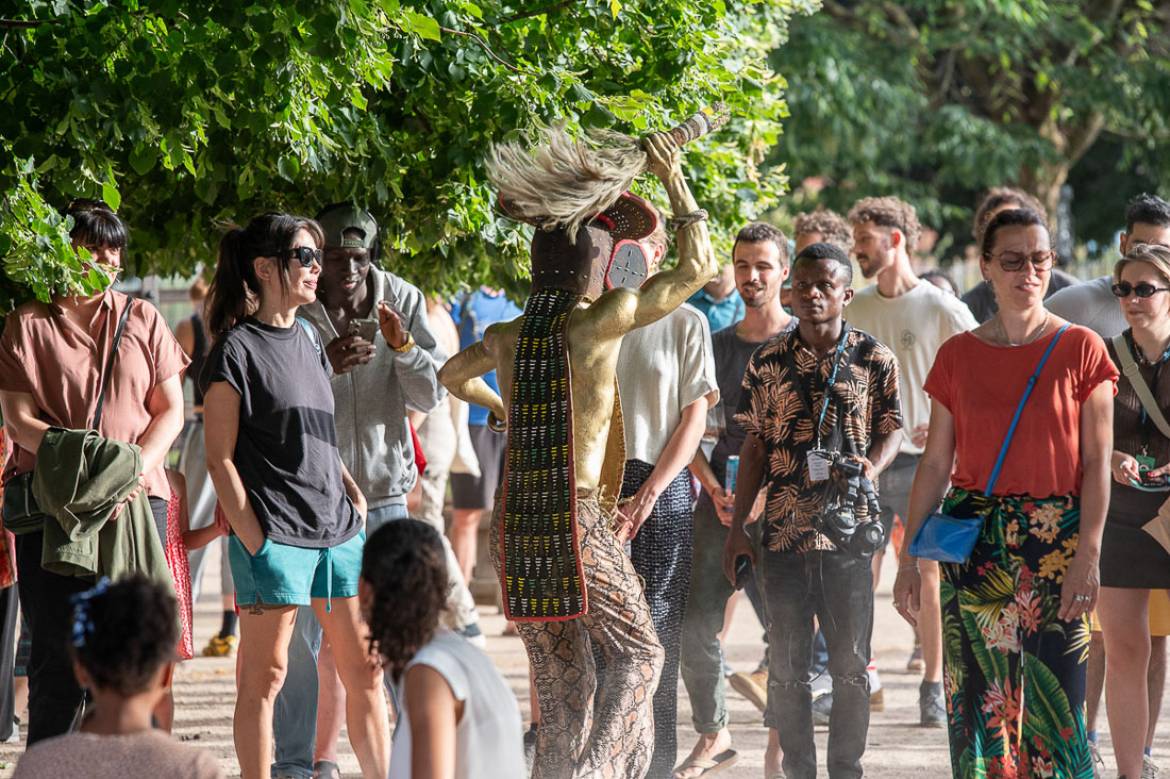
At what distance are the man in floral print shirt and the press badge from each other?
0.01 meters

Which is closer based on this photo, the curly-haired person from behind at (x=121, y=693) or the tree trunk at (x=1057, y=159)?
the curly-haired person from behind at (x=121, y=693)

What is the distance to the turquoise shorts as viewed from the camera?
5172mm

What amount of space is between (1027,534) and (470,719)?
2.21m

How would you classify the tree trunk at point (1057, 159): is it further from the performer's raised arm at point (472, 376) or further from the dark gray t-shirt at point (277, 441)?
the dark gray t-shirt at point (277, 441)

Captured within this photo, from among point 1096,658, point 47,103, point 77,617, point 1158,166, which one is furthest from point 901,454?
point 1158,166

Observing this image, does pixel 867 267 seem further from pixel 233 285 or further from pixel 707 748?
pixel 233 285

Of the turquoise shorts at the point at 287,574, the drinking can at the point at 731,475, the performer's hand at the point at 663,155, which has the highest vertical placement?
the performer's hand at the point at 663,155

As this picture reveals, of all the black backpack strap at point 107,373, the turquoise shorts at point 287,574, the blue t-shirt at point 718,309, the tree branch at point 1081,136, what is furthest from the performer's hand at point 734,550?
the tree branch at point 1081,136

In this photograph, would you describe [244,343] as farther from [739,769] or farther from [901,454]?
[901,454]

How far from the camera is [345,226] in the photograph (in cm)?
610

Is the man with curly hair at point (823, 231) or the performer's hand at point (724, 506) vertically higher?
the man with curly hair at point (823, 231)

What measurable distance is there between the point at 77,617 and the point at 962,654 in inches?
113

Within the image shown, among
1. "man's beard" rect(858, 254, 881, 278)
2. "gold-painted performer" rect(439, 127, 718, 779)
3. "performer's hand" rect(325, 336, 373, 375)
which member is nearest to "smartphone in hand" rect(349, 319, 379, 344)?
"performer's hand" rect(325, 336, 373, 375)

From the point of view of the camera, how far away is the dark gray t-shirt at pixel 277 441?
523cm
